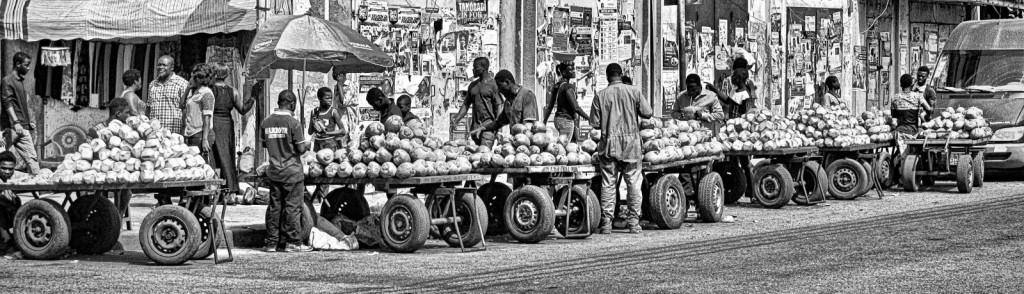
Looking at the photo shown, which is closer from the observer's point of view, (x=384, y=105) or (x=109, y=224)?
(x=109, y=224)

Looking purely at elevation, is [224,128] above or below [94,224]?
above

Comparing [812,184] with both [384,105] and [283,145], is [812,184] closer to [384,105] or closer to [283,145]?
[384,105]

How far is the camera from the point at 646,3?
26.4 m

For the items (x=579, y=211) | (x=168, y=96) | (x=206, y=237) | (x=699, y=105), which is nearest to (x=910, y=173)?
(x=699, y=105)

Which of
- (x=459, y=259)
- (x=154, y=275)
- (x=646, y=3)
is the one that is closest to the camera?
(x=154, y=275)

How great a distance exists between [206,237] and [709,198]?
18.7 ft

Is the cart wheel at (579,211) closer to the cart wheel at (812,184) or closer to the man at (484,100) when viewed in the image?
the man at (484,100)

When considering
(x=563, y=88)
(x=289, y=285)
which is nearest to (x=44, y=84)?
(x=563, y=88)

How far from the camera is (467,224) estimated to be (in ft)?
45.2

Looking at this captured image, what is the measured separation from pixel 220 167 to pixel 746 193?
6461 millimetres

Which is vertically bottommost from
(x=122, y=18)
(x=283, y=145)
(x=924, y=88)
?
(x=283, y=145)

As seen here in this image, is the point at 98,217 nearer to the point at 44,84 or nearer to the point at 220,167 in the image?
the point at 220,167

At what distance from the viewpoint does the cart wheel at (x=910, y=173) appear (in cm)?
2039

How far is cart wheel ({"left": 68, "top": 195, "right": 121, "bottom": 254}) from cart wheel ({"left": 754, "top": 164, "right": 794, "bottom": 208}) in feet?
26.2
